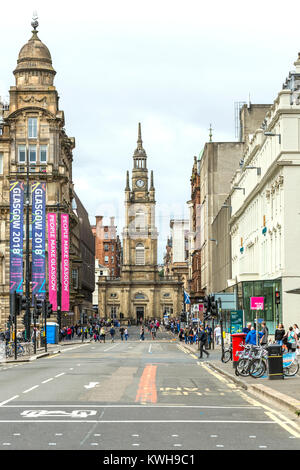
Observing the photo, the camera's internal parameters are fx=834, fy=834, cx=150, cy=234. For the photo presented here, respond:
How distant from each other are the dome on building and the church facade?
76.9 m

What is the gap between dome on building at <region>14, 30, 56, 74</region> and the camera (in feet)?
299

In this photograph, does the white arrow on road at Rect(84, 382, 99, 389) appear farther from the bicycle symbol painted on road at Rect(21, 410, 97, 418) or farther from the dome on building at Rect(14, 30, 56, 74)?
the dome on building at Rect(14, 30, 56, 74)

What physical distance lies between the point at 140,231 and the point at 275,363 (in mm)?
147414

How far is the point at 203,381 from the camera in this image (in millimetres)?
25891

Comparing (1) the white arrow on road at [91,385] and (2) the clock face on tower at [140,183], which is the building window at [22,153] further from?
(2) the clock face on tower at [140,183]

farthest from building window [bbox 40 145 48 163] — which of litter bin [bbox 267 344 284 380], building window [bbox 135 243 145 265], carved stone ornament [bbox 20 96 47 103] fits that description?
building window [bbox 135 243 145 265]

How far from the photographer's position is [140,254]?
170125 millimetres

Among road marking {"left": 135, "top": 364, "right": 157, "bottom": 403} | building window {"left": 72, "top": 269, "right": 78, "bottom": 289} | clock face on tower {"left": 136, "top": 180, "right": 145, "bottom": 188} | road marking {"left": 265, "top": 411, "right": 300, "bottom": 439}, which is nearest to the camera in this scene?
road marking {"left": 265, "top": 411, "right": 300, "bottom": 439}

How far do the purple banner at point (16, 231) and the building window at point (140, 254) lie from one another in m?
92.7

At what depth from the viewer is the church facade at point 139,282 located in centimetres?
16538

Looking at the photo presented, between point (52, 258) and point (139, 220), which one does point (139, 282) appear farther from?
point (52, 258)

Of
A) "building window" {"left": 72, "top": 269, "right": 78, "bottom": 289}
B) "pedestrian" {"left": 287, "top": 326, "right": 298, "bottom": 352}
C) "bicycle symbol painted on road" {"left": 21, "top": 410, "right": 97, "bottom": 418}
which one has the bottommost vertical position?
"bicycle symbol painted on road" {"left": 21, "top": 410, "right": 97, "bottom": 418}

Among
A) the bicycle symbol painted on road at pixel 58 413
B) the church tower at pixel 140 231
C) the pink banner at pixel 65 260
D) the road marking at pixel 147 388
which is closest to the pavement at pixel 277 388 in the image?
the road marking at pixel 147 388

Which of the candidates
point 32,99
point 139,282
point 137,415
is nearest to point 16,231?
point 32,99
